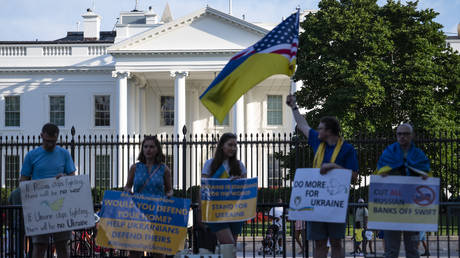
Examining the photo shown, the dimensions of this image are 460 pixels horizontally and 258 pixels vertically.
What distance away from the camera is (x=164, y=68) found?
137ft

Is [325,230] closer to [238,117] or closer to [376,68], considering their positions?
[376,68]

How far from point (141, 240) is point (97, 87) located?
127 feet

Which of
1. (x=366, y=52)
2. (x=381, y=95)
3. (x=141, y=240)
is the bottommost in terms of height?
(x=141, y=240)

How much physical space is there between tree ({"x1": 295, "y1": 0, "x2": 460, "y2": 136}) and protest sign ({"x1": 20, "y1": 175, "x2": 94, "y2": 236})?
18.5 meters

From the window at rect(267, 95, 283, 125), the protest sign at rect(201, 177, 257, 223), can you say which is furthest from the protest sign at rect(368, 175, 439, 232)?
the window at rect(267, 95, 283, 125)

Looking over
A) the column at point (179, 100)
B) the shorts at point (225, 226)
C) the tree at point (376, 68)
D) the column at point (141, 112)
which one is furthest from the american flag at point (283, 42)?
the column at point (141, 112)

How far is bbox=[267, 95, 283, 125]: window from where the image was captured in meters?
44.3

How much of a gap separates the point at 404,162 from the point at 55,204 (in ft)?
12.8

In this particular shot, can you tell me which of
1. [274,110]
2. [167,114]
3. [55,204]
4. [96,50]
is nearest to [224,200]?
[55,204]

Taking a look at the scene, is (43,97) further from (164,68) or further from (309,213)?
(309,213)

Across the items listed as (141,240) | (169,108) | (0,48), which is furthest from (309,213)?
(0,48)

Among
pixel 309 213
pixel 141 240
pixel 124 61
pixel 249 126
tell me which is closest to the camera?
pixel 309 213

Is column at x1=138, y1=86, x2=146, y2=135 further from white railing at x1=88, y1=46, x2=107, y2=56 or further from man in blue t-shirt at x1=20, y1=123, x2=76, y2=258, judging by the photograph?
man in blue t-shirt at x1=20, y1=123, x2=76, y2=258

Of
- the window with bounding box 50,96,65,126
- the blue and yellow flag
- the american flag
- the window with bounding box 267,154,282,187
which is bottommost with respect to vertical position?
the window with bounding box 267,154,282,187
